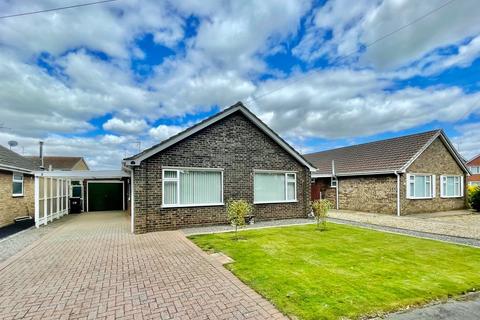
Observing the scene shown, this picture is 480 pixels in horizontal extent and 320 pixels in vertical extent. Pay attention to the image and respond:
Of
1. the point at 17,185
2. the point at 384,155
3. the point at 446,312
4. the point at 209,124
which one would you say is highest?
the point at 209,124

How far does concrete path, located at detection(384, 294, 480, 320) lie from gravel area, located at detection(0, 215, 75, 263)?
31.6 feet

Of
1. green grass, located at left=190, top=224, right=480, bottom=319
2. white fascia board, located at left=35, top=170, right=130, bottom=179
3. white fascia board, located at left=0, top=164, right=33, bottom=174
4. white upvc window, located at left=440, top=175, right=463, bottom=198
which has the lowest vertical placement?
green grass, located at left=190, top=224, right=480, bottom=319

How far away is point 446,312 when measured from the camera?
4.32m

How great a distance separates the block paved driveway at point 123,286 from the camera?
4.24m

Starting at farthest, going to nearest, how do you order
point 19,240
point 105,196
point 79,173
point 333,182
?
point 105,196 → point 333,182 → point 79,173 → point 19,240

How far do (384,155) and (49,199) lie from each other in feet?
71.7

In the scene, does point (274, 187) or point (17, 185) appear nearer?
point (274, 187)

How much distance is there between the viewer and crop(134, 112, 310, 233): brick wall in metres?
11.0

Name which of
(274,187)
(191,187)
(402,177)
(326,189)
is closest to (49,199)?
(191,187)

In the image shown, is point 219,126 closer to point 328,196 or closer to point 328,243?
point 328,243

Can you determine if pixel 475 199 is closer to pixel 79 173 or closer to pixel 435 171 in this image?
pixel 435 171

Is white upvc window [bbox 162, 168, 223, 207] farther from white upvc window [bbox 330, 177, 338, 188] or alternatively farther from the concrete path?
white upvc window [bbox 330, 177, 338, 188]

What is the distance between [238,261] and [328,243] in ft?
12.2

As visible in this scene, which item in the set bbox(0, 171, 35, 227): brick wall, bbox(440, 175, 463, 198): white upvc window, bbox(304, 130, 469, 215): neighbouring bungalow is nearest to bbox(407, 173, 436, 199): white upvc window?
bbox(304, 130, 469, 215): neighbouring bungalow
